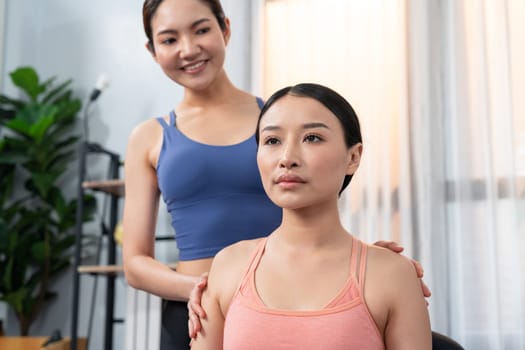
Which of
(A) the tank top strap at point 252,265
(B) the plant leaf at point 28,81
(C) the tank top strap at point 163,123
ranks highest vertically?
(B) the plant leaf at point 28,81

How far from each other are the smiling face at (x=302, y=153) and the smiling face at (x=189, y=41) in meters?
0.28

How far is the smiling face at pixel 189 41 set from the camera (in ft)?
3.69

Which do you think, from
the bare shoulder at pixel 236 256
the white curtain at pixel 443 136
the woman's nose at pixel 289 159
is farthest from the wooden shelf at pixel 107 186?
the woman's nose at pixel 289 159

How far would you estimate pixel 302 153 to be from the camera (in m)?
0.84

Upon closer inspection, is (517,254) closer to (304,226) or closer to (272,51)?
(272,51)

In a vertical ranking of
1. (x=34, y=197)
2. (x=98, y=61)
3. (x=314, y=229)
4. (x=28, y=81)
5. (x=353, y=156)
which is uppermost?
(x=98, y=61)

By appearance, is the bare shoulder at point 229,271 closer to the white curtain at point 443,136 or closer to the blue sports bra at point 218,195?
the blue sports bra at point 218,195

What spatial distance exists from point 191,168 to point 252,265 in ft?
0.92

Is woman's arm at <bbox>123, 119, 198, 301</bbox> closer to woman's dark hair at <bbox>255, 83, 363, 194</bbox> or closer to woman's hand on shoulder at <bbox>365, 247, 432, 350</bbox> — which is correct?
woman's dark hair at <bbox>255, 83, 363, 194</bbox>

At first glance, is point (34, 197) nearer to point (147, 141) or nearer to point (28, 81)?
point (28, 81)

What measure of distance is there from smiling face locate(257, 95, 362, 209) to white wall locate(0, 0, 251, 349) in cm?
222

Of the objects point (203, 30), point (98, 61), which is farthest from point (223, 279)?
point (98, 61)

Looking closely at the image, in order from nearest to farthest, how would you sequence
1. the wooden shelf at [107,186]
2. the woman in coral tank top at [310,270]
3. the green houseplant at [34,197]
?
the woman in coral tank top at [310,270] → the wooden shelf at [107,186] → the green houseplant at [34,197]

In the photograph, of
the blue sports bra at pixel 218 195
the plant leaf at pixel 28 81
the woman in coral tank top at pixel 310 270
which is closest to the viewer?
the woman in coral tank top at pixel 310 270
